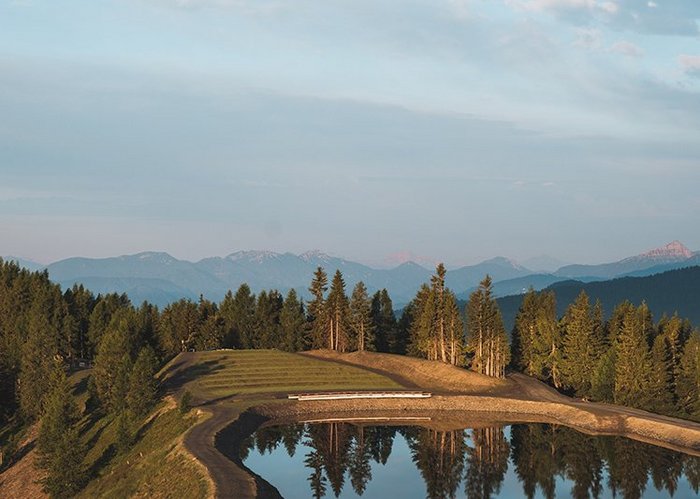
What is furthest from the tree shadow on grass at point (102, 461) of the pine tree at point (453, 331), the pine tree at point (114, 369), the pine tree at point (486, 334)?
the pine tree at point (486, 334)

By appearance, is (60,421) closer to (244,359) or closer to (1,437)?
(1,437)

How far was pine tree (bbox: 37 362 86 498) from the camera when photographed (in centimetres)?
8350

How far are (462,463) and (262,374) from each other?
48892 mm

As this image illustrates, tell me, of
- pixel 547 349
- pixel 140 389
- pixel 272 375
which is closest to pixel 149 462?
pixel 140 389

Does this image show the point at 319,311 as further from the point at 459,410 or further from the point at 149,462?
the point at 149,462

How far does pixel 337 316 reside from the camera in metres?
150

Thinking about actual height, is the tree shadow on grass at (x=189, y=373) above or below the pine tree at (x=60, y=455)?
above

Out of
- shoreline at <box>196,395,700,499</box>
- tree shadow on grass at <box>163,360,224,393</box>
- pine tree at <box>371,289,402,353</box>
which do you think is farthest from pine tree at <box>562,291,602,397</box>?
tree shadow on grass at <box>163,360,224,393</box>

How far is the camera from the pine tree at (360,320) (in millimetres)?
150562

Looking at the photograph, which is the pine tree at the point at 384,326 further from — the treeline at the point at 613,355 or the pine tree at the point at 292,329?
the treeline at the point at 613,355

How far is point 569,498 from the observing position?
74938 mm

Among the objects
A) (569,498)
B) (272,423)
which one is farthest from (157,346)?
(569,498)

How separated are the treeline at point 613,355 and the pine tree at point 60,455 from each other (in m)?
Result: 74.6

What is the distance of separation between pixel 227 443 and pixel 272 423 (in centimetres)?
1462
